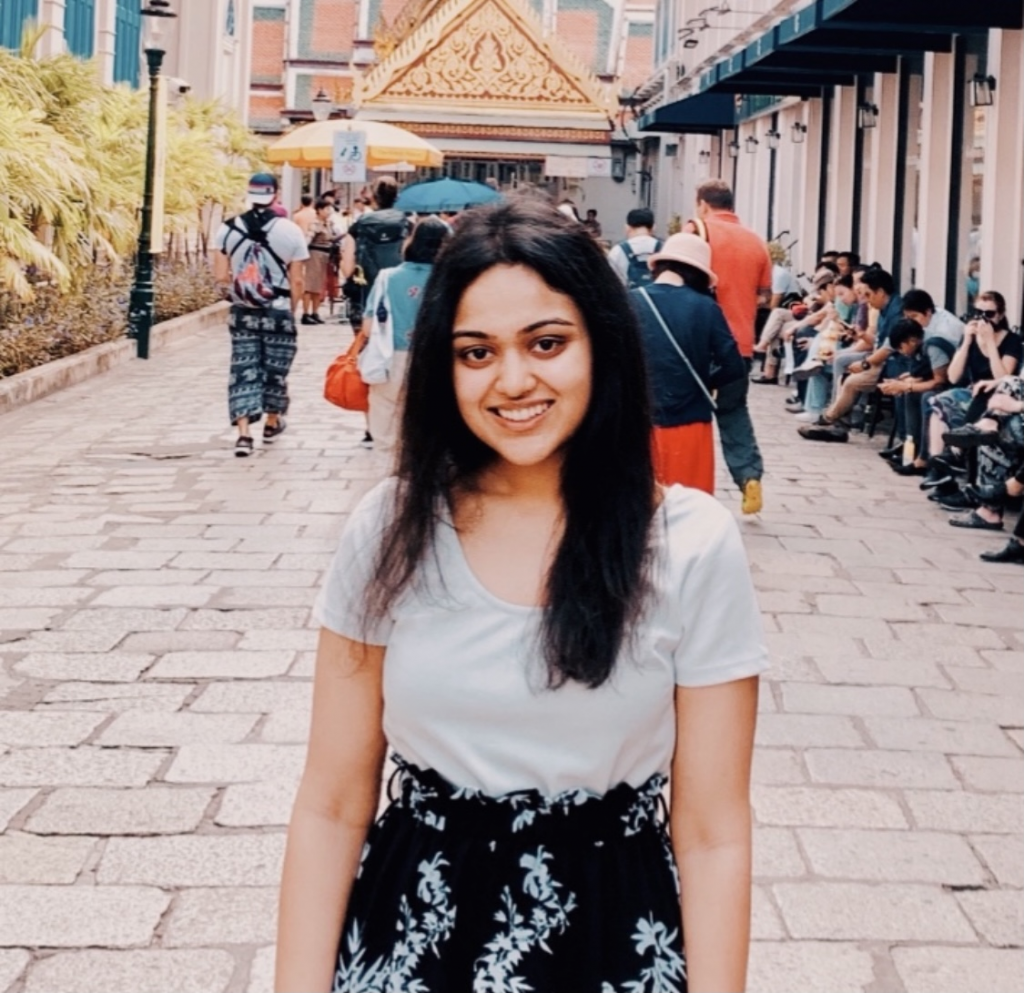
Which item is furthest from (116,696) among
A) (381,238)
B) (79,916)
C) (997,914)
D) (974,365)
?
(381,238)

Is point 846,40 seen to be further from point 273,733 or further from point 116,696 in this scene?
point 273,733

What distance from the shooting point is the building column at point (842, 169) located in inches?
773

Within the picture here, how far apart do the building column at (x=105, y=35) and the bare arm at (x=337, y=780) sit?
2445 cm

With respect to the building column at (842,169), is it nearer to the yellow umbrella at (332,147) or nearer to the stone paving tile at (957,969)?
the yellow umbrella at (332,147)

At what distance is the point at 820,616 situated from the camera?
25.8ft

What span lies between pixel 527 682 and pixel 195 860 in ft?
9.04

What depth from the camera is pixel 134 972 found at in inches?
158

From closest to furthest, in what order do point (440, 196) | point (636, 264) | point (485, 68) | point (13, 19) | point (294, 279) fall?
1. point (294, 279)
2. point (636, 264)
3. point (440, 196)
4. point (13, 19)
5. point (485, 68)

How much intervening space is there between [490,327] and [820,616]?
19.0 feet

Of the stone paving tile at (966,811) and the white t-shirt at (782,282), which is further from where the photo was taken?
the white t-shirt at (782,282)

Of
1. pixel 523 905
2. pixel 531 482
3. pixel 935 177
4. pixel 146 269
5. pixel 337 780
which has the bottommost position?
pixel 523 905

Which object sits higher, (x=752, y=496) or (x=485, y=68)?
(x=485, y=68)

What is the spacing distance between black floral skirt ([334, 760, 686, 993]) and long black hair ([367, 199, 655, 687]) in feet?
0.66

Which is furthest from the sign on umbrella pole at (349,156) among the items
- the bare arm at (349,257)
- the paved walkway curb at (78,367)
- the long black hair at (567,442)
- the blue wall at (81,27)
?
the long black hair at (567,442)
